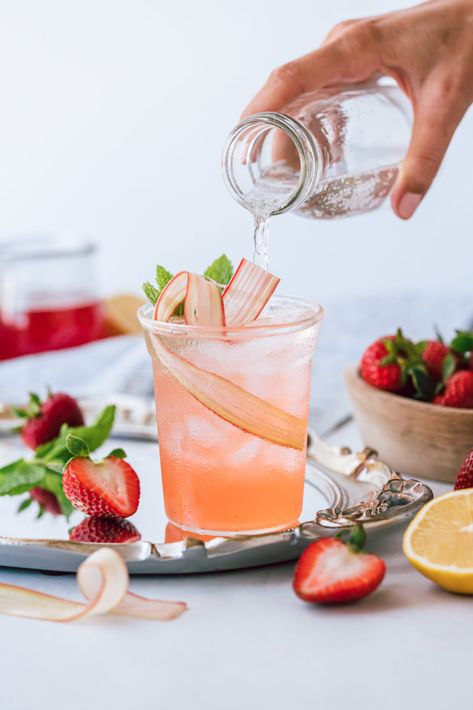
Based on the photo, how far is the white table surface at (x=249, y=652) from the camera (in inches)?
36.9

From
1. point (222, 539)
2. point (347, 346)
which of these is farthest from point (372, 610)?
point (347, 346)

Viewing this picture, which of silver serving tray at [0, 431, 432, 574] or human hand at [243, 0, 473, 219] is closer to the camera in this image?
silver serving tray at [0, 431, 432, 574]

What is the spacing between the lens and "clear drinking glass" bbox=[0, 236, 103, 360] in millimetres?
2535

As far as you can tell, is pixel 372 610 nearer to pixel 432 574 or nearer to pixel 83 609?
pixel 432 574

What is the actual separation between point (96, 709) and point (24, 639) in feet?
0.53

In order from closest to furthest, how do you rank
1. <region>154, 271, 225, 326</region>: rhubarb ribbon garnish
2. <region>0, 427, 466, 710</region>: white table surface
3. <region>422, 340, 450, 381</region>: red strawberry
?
<region>0, 427, 466, 710</region>: white table surface, <region>154, 271, 225, 326</region>: rhubarb ribbon garnish, <region>422, 340, 450, 381</region>: red strawberry

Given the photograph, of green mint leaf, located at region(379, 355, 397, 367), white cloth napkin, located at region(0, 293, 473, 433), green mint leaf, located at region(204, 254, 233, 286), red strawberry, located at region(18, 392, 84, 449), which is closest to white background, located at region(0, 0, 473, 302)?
white cloth napkin, located at region(0, 293, 473, 433)

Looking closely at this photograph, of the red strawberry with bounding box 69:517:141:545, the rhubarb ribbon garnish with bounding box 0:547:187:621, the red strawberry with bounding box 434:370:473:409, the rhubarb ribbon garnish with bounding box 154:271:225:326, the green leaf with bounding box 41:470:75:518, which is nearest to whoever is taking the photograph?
the rhubarb ribbon garnish with bounding box 0:547:187:621

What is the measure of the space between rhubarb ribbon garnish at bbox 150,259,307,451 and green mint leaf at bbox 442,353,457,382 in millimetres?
428

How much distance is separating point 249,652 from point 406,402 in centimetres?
59

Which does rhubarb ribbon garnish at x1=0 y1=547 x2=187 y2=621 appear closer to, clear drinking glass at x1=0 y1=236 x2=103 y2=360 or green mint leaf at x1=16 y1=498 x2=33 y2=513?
green mint leaf at x1=16 y1=498 x2=33 y2=513

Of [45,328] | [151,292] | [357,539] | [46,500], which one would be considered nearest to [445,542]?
[357,539]

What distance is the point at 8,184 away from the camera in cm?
380

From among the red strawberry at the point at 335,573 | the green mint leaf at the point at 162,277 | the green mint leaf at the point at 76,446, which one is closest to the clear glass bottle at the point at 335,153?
the green mint leaf at the point at 162,277
